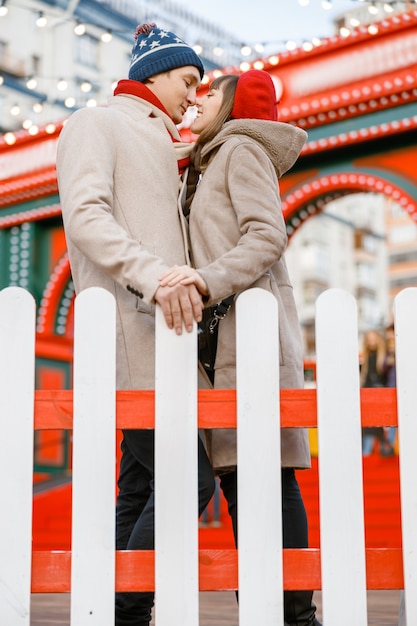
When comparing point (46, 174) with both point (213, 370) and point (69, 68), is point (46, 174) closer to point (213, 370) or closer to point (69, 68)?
point (213, 370)

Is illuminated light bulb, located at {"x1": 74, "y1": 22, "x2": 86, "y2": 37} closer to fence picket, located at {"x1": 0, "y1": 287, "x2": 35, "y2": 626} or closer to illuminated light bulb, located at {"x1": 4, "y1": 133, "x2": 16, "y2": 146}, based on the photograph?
illuminated light bulb, located at {"x1": 4, "y1": 133, "x2": 16, "y2": 146}

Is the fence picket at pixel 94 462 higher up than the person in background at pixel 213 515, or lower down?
higher up

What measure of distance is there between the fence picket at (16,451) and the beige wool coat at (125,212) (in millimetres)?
273

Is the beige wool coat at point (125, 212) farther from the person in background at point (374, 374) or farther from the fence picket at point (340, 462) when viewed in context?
the person in background at point (374, 374)

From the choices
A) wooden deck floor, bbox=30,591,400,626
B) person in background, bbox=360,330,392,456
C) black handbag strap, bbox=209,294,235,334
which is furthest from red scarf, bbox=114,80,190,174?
person in background, bbox=360,330,392,456

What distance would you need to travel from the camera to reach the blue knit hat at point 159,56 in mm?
3078

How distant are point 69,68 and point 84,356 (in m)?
26.9

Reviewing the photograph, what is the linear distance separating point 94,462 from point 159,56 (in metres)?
1.36

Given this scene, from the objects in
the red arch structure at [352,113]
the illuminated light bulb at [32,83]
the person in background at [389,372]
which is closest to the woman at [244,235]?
the red arch structure at [352,113]

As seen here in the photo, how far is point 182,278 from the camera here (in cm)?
251

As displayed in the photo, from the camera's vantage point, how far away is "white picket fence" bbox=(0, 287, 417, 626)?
239 cm

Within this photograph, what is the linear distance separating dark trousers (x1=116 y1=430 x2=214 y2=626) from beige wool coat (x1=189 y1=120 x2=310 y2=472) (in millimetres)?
91

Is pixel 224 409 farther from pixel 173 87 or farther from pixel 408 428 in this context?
pixel 173 87

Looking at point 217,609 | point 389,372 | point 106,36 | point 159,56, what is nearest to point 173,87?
point 159,56
